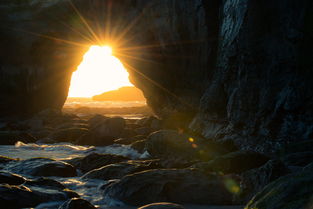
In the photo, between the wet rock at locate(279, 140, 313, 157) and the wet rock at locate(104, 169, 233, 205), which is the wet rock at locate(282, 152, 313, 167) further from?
the wet rock at locate(104, 169, 233, 205)

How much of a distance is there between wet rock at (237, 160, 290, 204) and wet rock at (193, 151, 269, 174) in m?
1.07

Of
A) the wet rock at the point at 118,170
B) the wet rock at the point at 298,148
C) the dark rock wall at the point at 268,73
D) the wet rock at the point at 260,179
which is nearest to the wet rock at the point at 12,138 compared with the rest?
the dark rock wall at the point at 268,73

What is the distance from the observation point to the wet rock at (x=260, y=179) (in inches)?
190

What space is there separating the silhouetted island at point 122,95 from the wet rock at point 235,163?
9559cm

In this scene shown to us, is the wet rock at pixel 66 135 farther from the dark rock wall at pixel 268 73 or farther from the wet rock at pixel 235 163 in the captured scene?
the wet rock at pixel 235 163

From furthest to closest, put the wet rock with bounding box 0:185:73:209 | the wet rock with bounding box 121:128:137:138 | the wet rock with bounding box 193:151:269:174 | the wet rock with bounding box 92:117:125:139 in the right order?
the wet rock with bounding box 121:128:137:138 < the wet rock with bounding box 92:117:125:139 < the wet rock with bounding box 193:151:269:174 < the wet rock with bounding box 0:185:73:209

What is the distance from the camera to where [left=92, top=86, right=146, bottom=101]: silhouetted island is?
4099 inches

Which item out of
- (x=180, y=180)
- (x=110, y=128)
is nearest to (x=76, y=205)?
(x=180, y=180)

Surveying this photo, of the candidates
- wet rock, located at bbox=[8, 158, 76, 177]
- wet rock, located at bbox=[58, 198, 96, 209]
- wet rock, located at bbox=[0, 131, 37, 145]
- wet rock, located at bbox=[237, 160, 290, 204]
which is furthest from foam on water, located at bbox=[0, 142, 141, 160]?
wet rock, located at bbox=[58, 198, 96, 209]

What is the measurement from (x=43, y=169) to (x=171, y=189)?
3.54 meters

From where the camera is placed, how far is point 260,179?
498 centimetres

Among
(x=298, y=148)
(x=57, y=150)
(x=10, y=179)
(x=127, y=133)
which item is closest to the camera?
(x=10, y=179)

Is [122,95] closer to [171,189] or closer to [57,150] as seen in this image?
[57,150]

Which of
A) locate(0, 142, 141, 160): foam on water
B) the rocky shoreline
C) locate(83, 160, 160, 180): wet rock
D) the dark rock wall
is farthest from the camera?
locate(0, 142, 141, 160): foam on water
